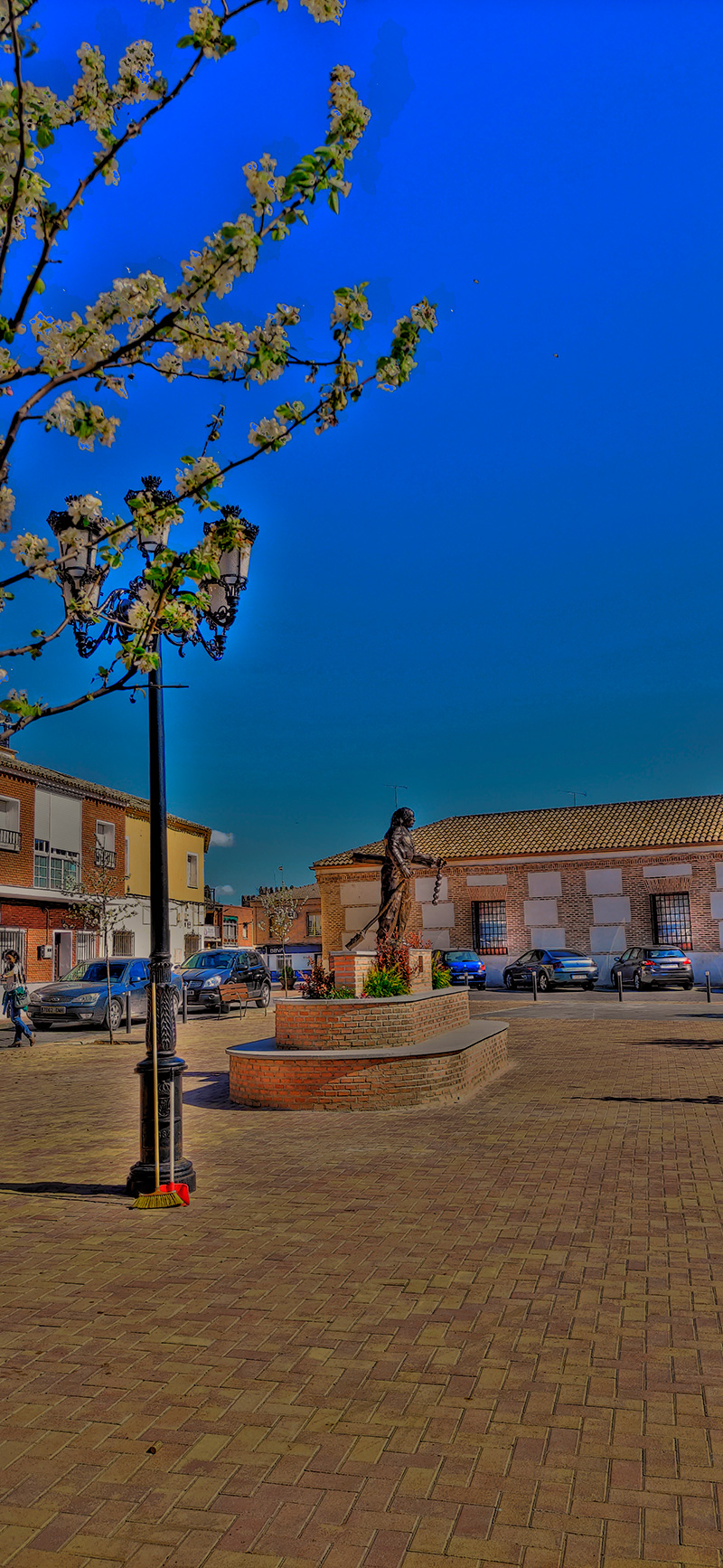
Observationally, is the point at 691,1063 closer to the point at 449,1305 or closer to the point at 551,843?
the point at 449,1305

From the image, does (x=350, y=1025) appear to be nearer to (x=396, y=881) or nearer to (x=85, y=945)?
(x=396, y=881)

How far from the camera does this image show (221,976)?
23859 millimetres

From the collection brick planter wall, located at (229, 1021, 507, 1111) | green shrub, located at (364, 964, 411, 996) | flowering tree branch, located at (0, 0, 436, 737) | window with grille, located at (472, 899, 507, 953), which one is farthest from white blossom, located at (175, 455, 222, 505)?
window with grille, located at (472, 899, 507, 953)

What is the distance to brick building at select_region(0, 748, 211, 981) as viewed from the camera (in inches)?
1261

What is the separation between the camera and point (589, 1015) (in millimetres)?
21344

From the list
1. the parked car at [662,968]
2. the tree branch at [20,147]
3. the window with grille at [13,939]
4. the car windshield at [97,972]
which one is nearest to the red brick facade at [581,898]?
the parked car at [662,968]

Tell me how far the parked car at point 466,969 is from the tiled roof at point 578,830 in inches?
202

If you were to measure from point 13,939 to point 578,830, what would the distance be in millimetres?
21012

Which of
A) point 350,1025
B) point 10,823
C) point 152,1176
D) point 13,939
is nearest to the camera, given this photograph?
point 152,1176

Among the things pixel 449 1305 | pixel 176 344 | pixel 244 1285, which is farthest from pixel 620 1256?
pixel 176 344

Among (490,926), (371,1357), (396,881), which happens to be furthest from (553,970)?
(371,1357)

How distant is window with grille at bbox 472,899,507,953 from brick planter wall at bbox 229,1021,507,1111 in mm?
28150

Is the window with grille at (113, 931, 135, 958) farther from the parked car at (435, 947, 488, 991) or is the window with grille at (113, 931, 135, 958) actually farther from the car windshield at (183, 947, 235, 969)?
the car windshield at (183, 947, 235, 969)

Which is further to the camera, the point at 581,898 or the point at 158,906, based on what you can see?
the point at 581,898
